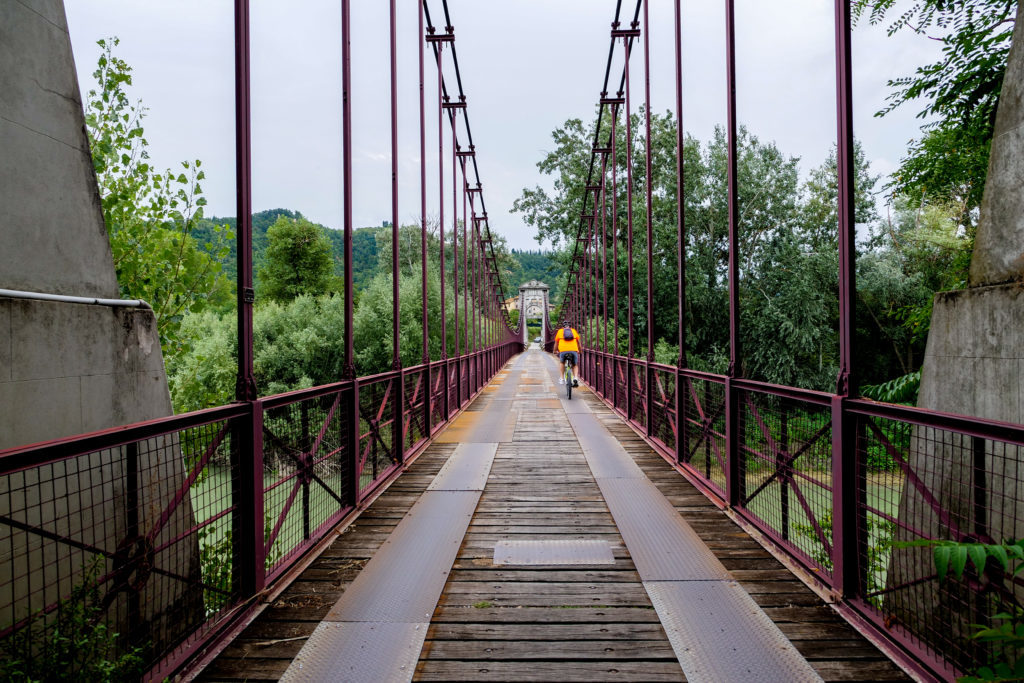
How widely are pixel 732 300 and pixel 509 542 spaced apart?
2.19 m

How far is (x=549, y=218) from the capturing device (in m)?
27.4

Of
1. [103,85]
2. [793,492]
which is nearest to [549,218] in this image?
[103,85]

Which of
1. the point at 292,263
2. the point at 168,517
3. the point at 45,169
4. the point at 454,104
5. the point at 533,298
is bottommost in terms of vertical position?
the point at 168,517

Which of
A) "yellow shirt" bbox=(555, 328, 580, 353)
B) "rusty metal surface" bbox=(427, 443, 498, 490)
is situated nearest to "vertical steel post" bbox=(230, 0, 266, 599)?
"rusty metal surface" bbox=(427, 443, 498, 490)

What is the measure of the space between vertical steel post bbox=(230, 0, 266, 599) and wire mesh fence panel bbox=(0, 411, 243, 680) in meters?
0.03

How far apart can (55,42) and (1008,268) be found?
15.1ft

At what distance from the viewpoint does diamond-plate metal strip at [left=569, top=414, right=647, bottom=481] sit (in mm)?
4594

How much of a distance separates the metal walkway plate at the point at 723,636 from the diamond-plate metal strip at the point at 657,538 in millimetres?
130

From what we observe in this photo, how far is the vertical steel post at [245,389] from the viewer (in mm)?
2348

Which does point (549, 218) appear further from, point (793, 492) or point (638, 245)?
point (793, 492)

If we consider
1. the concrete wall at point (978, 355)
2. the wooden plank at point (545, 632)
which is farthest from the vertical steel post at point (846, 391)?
the wooden plank at point (545, 632)

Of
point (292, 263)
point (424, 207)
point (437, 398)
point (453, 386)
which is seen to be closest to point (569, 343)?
point (453, 386)

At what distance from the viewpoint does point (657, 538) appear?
307 cm

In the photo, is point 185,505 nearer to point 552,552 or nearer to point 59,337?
point 59,337
